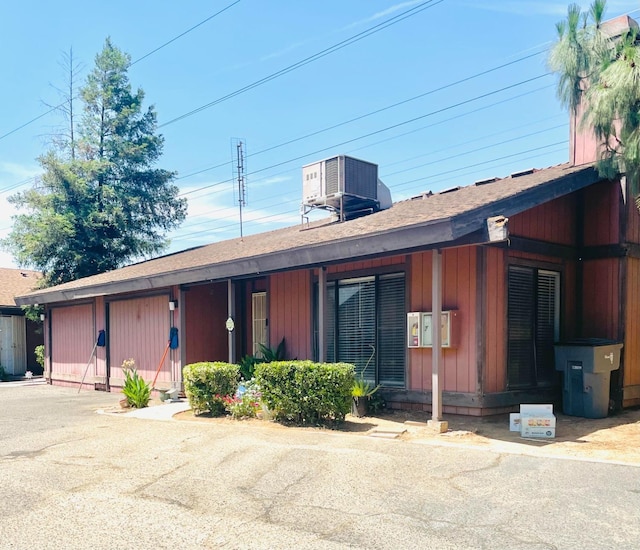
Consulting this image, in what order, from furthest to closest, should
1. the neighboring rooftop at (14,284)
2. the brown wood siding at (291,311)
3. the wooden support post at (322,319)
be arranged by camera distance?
the neighboring rooftop at (14,284) → the brown wood siding at (291,311) → the wooden support post at (322,319)

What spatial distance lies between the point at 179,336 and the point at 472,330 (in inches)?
281

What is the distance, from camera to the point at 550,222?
9.62 meters

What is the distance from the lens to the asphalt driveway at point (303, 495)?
4113mm

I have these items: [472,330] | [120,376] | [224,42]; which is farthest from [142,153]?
[472,330]

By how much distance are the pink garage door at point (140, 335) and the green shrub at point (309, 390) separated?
5923 mm

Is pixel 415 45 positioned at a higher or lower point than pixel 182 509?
higher

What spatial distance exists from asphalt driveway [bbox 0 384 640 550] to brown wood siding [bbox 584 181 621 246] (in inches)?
201

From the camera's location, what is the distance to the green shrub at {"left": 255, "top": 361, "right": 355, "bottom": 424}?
8117 millimetres

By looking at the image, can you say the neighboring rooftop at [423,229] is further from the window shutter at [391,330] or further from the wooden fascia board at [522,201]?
the window shutter at [391,330]

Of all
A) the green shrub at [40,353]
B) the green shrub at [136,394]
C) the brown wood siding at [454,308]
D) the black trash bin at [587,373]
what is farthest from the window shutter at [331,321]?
the green shrub at [40,353]

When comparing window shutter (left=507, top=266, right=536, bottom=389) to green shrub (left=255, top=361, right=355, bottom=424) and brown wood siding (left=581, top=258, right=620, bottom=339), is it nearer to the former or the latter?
brown wood siding (left=581, top=258, right=620, bottom=339)

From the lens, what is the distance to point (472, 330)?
861 cm

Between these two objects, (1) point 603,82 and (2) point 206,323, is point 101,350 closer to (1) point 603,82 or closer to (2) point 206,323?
(2) point 206,323

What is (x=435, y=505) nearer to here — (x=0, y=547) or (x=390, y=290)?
(x=0, y=547)
